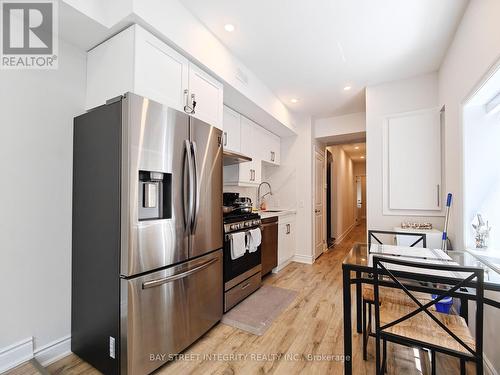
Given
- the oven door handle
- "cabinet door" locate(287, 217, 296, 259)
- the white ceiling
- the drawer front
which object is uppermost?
the white ceiling

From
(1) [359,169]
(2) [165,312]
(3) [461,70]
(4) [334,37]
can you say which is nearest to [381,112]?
(3) [461,70]

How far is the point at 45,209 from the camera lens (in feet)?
5.65

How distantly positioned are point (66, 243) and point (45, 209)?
Answer: 12.3 inches

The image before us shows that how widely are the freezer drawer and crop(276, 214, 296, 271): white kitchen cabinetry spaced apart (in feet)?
6.12

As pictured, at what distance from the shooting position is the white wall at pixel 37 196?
1552mm

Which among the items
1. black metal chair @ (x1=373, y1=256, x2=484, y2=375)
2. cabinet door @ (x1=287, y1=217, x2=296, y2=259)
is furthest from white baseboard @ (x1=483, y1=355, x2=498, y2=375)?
cabinet door @ (x1=287, y1=217, x2=296, y2=259)

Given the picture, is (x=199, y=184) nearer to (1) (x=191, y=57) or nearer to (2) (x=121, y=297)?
(2) (x=121, y=297)

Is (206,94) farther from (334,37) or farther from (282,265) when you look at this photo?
(282,265)

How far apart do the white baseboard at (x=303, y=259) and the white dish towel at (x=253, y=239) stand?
5.89ft

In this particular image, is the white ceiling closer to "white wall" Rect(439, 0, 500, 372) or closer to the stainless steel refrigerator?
"white wall" Rect(439, 0, 500, 372)

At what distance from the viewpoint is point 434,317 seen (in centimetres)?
123

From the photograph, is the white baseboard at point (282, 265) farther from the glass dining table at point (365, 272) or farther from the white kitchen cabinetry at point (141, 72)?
the white kitchen cabinetry at point (141, 72)

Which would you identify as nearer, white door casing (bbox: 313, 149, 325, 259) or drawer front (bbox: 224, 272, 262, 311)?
drawer front (bbox: 224, 272, 262, 311)

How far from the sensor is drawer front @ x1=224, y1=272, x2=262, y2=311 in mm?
2404
